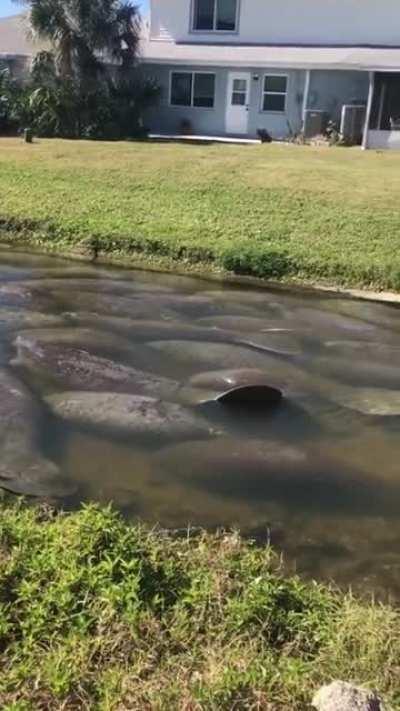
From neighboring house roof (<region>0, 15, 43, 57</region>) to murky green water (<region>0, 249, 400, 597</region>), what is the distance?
2193cm

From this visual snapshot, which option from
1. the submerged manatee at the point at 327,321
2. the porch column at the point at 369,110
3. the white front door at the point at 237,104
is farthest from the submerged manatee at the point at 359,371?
the white front door at the point at 237,104

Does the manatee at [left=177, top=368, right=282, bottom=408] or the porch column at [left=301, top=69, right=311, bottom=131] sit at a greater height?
the porch column at [left=301, top=69, right=311, bottom=131]

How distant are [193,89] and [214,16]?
316cm

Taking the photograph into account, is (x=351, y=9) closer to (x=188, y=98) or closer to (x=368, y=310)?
(x=188, y=98)

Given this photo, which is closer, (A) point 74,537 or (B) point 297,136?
(A) point 74,537

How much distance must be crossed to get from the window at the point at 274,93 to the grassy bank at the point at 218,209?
788 centimetres

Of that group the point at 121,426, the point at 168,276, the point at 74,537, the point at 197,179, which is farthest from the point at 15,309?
the point at 197,179

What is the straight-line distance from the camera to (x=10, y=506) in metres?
5.40

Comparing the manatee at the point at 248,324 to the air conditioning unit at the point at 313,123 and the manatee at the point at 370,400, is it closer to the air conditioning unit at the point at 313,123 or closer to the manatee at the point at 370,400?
the manatee at the point at 370,400

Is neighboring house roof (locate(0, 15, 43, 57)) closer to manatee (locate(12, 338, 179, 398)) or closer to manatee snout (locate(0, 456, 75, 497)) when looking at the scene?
manatee (locate(12, 338, 179, 398))

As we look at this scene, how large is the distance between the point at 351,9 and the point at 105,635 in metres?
29.2

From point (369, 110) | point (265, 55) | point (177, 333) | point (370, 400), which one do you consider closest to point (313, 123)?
point (369, 110)

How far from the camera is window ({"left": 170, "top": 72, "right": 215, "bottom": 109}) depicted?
101 ft

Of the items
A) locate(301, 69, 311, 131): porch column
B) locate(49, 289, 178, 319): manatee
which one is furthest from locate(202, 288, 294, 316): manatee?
locate(301, 69, 311, 131): porch column
